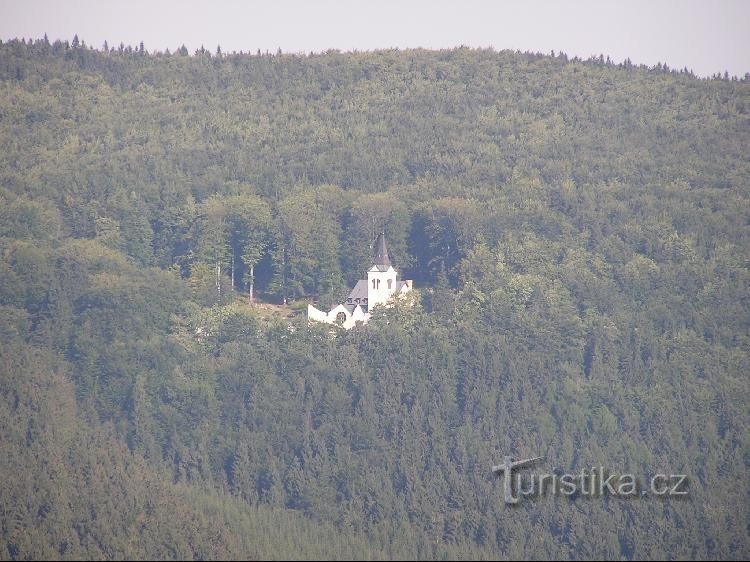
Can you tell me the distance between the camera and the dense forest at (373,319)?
87.2 meters

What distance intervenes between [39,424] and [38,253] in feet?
51.5

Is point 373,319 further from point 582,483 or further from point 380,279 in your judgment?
point 582,483

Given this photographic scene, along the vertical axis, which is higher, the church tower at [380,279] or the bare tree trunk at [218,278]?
the church tower at [380,279]

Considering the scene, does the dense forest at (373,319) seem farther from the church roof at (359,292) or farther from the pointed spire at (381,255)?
the pointed spire at (381,255)

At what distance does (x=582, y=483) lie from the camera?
90.2 m

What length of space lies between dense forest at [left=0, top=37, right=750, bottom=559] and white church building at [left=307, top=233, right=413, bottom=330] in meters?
0.95

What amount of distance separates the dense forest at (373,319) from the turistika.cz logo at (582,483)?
25.9 inches

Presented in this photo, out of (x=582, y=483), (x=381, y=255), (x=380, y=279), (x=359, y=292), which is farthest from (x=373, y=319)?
(x=582, y=483)

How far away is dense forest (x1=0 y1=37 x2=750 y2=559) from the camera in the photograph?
87.2 meters

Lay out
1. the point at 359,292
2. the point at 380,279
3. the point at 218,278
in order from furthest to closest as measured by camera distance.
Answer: the point at 218,278, the point at 359,292, the point at 380,279

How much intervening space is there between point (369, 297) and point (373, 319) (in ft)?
5.00

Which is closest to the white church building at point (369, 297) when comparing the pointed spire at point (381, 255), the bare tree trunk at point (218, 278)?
the pointed spire at point (381, 255)

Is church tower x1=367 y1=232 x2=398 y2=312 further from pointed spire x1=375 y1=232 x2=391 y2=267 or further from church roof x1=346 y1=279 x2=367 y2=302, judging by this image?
church roof x1=346 y1=279 x2=367 y2=302

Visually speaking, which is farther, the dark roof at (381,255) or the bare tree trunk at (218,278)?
the bare tree trunk at (218,278)
